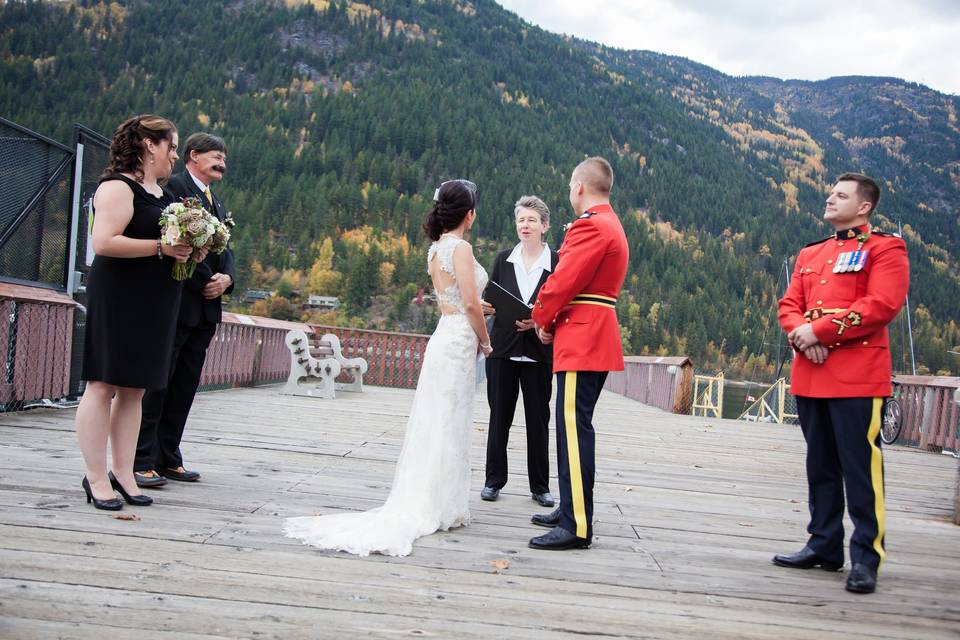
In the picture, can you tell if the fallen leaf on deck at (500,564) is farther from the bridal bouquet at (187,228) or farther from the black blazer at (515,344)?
the bridal bouquet at (187,228)

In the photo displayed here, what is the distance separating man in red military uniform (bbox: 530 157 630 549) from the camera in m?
3.33

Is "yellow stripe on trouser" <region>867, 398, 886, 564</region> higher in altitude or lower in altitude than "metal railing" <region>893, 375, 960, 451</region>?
higher

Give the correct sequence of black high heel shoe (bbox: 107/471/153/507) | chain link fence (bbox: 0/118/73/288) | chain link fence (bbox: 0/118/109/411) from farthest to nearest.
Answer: chain link fence (bbox: 0/118/73/288) → chain link fence (bbox: 0/118/109/411) → black high heel shoe (bbox: 107/471/153/507)

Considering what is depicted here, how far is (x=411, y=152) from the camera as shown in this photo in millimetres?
134625

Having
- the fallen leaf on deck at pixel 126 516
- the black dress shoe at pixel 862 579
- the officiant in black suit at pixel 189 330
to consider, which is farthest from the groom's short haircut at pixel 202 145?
the black dress shoe at pixel 862 579

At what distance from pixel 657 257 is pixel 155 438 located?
4564 inches

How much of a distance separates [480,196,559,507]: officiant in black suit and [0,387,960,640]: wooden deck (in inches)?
8.4

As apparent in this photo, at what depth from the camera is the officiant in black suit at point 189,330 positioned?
396cm

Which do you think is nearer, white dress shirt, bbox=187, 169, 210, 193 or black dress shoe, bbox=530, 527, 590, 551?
black dress shoe, bbox=530, 527, 590, 551

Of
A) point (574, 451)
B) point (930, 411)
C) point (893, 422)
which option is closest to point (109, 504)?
point (574, 451)

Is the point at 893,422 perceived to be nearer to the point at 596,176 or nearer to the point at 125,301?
the point at 596,176

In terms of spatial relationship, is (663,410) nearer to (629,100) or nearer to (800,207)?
(800,207)

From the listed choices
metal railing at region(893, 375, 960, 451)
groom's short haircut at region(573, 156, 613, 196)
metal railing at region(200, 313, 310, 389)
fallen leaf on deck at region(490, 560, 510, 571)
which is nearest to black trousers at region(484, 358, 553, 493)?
groom's short haircut at region(573, 156, 613, 196)

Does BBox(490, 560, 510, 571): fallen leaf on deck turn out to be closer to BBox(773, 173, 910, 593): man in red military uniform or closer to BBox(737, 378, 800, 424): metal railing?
BBox(773, 173, 910, 593): man in red military uniform
